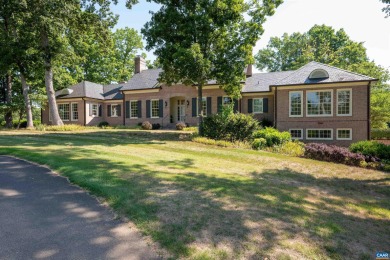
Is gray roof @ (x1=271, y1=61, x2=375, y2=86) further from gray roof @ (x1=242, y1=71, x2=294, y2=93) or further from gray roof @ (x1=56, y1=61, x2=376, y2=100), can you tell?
gray roof @ (x1=242, y1=71, x2=294, y2=93)

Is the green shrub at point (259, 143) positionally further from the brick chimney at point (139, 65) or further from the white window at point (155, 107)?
the brick chimney at point (139, 65)

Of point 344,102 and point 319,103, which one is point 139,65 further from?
point 344,102

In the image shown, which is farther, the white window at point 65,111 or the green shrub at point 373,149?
the white window at point 65,111

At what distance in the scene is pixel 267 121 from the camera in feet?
74.7

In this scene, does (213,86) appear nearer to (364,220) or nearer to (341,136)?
(341,136)

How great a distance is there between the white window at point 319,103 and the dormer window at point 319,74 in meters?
1.12

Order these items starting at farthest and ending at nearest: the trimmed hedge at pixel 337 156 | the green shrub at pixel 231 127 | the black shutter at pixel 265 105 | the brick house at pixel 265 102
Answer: the black shutter at pixel 265 105
the brick house at pixel 265 102
the green shrub at pixel 231 127
the trimmed hedge at pixel 337 156

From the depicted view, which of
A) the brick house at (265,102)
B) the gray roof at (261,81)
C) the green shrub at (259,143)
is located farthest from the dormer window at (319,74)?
the green shrub at (259,143)

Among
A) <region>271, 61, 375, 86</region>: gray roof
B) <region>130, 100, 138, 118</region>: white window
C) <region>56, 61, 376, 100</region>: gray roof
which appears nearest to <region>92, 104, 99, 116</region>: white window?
<region>56, 61, 376, 100</region>: gray roof

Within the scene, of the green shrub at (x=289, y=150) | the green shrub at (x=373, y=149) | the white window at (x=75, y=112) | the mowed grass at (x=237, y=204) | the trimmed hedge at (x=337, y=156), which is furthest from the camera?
the white window at (x=75, y=112)

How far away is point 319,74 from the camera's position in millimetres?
19406

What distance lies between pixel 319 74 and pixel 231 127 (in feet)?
29.4

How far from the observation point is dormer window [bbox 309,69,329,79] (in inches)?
761

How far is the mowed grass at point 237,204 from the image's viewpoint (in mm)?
3643
